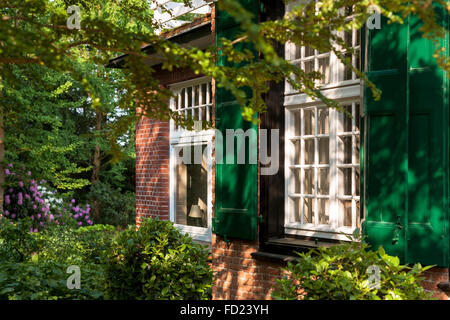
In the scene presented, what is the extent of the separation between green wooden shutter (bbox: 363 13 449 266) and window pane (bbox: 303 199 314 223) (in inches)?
42.4

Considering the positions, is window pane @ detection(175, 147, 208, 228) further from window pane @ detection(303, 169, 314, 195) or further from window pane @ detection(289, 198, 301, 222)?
window pane @ detection(303, 169, 314, 195)

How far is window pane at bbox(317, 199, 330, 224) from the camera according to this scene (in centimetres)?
461

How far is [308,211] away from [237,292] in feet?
4.01

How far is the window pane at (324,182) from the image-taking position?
4637 millimetres

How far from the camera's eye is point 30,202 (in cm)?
1226

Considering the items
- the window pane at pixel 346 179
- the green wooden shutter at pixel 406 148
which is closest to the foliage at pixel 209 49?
the green wooden shutter at pixel 406 148

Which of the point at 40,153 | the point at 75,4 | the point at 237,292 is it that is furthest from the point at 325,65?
the point at 40,153

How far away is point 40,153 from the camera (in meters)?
13.0

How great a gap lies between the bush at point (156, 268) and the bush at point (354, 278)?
4.81 feet

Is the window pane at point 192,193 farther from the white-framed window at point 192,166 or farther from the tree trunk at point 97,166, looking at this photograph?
the tree trunk at point 97,166

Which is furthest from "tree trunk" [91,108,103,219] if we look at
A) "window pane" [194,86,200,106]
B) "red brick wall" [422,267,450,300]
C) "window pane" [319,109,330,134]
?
"red brick wall" [422,267,450,300]

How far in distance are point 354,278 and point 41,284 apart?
2768 mm

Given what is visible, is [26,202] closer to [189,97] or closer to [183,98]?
[183,98]
